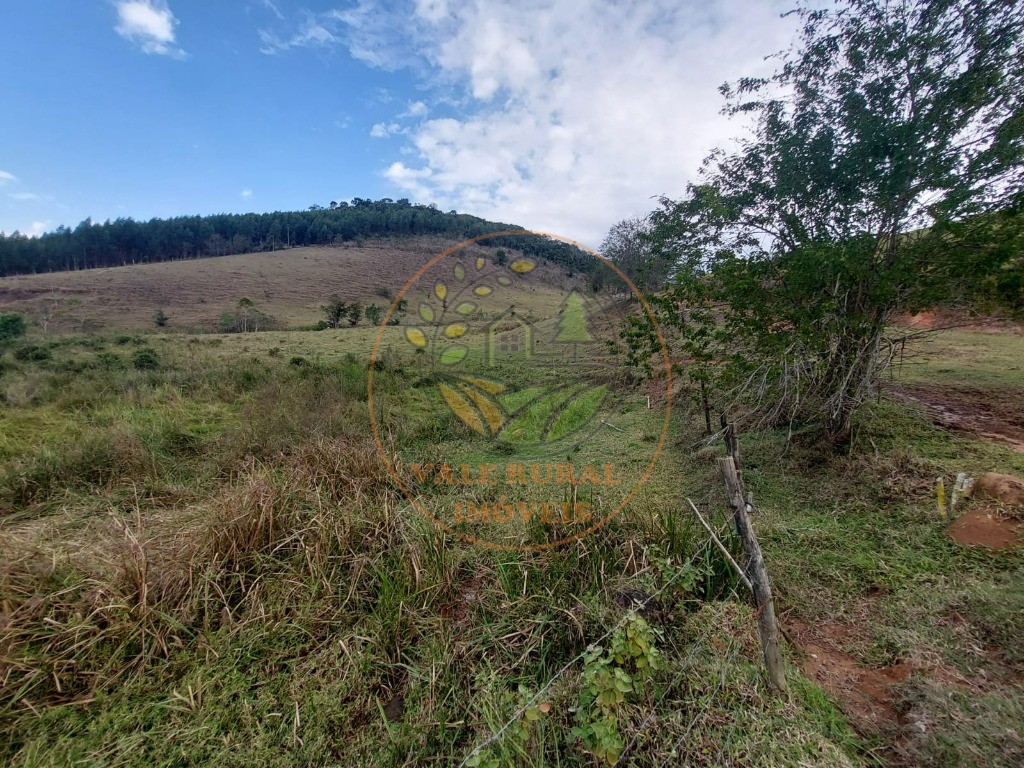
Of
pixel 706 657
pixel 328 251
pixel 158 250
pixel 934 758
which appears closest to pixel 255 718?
pixel 706 657

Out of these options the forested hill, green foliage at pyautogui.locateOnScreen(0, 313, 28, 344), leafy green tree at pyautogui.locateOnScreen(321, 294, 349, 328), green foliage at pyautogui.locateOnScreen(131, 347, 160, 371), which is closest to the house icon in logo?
green foliage at pyautogui.locateOnScreen(131, 347, 160, 371)

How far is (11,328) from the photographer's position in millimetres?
14883

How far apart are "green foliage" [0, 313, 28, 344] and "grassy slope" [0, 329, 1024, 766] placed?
49.4ft

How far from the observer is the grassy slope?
221 cm

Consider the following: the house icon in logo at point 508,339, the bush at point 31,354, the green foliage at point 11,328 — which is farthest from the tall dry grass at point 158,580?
the green foliage at point 11,328

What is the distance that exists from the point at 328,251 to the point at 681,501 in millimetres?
51182

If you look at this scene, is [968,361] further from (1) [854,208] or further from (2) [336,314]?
(2) [336,314]

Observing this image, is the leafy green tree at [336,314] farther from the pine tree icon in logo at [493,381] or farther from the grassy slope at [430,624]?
the grassy slope at [430,624]

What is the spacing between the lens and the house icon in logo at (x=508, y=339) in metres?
4.75

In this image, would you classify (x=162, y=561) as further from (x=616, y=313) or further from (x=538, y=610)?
(x=616, y=313)

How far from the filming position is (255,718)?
2496 millimetres

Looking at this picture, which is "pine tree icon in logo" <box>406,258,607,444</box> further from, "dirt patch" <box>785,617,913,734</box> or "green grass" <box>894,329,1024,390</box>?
"green grass" <box>894,329,1024,390</box>

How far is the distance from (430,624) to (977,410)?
7.82m

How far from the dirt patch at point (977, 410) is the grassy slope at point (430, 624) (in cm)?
73
